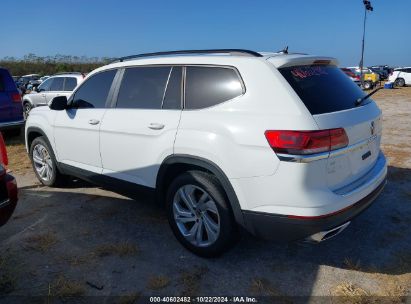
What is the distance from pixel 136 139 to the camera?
366cm

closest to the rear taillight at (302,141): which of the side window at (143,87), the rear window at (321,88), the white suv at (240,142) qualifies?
the white suv at (240,142)

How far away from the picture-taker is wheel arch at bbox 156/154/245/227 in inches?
117

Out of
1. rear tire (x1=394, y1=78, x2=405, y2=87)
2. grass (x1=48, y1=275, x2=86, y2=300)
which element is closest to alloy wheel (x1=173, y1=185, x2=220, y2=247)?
grass (x1=48, y1=275, x2=86, y2=300)

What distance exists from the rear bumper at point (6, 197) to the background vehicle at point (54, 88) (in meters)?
9.54

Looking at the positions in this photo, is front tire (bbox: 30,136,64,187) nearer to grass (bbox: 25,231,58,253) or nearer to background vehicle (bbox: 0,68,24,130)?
grass (bbox: 25,231,58,253)

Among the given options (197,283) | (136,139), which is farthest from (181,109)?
(197,283)

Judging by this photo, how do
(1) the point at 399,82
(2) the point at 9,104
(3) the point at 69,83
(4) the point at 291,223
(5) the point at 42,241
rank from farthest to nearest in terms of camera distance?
(1) the point at 399,82, (3) the point at 69,83, (2) the point at 9,104, (5) the point at 42,241, (4) the point at 291,223

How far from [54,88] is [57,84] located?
0.23 meters

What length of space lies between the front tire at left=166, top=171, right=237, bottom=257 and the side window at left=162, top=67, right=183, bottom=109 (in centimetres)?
67

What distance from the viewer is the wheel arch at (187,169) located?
2.96 metres

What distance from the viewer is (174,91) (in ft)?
11.4

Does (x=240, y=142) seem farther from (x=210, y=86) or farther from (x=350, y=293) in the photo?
(x=350, y=293)

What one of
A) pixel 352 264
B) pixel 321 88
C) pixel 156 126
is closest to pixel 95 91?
pixel 156 126

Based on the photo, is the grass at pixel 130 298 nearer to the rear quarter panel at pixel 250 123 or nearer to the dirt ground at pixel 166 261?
the dirt ground at pixel 166 261
